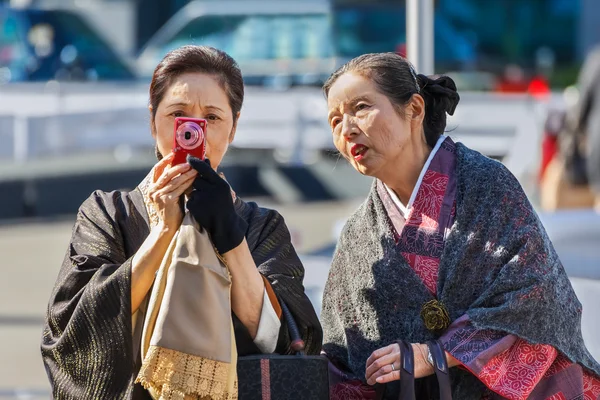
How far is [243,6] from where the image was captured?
46.3ft

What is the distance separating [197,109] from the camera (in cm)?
257

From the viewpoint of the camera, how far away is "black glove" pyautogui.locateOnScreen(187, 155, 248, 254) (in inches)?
93.9

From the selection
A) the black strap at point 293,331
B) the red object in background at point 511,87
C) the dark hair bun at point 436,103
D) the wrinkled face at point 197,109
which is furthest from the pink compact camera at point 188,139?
the red object in background at point 511,87

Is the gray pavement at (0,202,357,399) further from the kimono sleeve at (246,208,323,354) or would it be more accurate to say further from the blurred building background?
the kimono sleeve at (246,208,323,354)

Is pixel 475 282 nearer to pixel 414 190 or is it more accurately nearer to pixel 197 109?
pixel 414 190

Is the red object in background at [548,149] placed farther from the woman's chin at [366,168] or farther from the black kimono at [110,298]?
the black kimono at [110,298]

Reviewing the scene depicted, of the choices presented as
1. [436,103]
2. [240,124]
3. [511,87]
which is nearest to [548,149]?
[240,124]

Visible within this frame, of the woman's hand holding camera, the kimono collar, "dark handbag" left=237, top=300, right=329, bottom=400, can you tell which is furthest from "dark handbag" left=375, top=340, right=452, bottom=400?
the woman's hand holding camera

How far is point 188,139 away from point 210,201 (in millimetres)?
140

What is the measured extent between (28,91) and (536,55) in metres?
11.9

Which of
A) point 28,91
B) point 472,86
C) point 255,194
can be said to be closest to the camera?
point 255,194

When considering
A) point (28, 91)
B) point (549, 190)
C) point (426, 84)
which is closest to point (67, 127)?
point (28, 91)

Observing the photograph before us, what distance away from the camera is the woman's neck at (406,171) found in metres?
2.77

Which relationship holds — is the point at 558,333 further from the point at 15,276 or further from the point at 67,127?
the point at 67,127
